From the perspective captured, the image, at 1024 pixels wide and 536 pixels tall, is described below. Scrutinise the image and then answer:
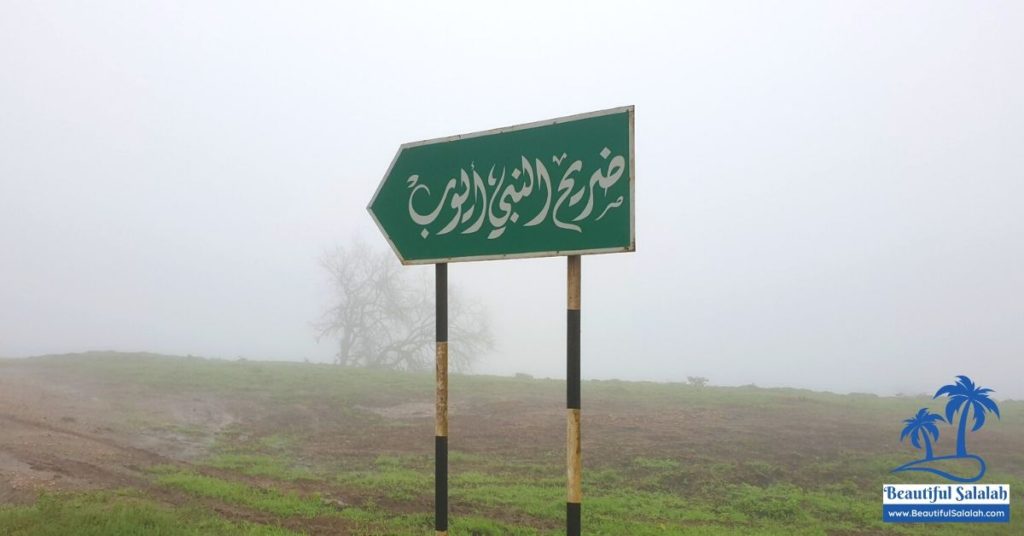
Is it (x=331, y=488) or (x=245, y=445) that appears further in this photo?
(x=245, y=445)

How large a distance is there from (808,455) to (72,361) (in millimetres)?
34894

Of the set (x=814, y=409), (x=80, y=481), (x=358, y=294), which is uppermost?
(x=358, y=294)

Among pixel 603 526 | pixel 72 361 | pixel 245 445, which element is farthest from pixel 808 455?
pixel 72 361

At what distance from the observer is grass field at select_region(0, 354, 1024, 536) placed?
942cm

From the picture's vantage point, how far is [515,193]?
394 centimetres

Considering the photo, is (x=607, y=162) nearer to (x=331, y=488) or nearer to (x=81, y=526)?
(x=81, y=526)

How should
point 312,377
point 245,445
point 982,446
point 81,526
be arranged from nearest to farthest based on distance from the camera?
1. point 81,526
2. point 245,445
3. point 982,446
4. point 312,377

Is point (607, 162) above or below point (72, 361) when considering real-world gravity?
above

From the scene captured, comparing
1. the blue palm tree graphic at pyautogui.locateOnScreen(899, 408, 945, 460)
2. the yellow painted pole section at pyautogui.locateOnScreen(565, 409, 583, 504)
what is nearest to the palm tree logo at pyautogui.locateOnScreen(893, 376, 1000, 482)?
the blue palm tree graphic at pyautogui.locateOnScreen(899, 408, 945, 460)

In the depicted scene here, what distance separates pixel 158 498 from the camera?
9805 millimetres

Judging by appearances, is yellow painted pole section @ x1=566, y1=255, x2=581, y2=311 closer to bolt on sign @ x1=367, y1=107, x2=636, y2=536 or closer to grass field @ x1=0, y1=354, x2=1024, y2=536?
bolt on sign @ x1=367, y1=107, x2=636, y2=536

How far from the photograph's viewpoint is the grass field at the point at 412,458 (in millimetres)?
9422

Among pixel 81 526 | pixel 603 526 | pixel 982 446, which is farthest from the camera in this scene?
pixel 982 446

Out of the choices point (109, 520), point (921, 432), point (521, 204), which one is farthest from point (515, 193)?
point (921, 432)
